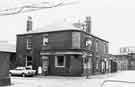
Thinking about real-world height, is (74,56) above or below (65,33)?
below

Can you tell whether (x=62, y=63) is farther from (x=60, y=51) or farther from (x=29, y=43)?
(x=29, y=43)

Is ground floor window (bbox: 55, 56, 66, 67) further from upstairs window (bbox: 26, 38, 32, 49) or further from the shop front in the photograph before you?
upstairs window (bbox: 26, 38, 32, 49)

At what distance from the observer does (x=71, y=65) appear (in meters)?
Result: 24.1

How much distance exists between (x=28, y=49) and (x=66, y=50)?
663 centimetres

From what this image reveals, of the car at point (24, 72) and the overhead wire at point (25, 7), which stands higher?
the overhead wire at point (25, 7)

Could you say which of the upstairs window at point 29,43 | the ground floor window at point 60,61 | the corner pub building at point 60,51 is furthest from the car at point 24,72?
the upstairs window at point 29,43

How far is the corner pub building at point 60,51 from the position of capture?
24.2 m

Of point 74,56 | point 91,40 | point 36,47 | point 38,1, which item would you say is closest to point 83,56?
point 74,56

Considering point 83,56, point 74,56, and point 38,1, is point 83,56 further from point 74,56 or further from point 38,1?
point 38,1

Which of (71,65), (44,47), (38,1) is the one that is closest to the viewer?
(38,1)

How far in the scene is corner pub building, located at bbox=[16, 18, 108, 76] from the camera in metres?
24.2

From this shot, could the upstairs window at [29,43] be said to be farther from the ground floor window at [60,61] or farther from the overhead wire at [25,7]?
the overhead wire at [25,7]

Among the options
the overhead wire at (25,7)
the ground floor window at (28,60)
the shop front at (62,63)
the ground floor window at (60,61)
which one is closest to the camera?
the overhead wire at (25,7)

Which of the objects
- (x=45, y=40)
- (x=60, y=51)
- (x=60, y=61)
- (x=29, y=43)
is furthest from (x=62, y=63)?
(x=29, y=43)
